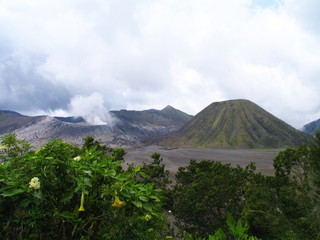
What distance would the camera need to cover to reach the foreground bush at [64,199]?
5.16ft

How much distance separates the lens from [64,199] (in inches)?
63.4

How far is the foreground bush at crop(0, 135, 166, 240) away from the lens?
1.57 m

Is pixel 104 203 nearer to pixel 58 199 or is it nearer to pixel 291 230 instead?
pixel 58 199

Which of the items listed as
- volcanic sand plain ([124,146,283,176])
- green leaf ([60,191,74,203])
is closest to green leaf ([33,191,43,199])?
green leaf ([60,191,74,203])

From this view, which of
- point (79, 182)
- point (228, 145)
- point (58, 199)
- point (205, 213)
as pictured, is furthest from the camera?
point (228, 145)

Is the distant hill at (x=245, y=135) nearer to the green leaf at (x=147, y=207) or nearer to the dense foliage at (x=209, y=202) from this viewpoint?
the dense foliage at (x=209, y=202)

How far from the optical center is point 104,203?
5.95 feet

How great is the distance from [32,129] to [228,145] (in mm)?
190689

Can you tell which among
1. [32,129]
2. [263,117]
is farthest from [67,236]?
[32,129]

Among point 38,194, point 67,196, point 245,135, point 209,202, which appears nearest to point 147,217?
point 67,196

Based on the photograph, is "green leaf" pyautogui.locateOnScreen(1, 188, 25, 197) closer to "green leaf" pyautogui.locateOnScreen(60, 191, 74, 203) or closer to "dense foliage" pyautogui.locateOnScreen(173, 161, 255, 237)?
"green leaf" pyautogui.locateOnScreen(60, 191, 74, 203)

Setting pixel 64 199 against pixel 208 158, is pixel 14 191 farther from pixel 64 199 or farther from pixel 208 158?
pixel 208 158

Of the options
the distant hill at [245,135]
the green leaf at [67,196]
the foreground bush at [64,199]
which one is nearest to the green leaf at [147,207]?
the foreground bush at [64,199]

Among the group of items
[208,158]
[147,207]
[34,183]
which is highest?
[34,183]
